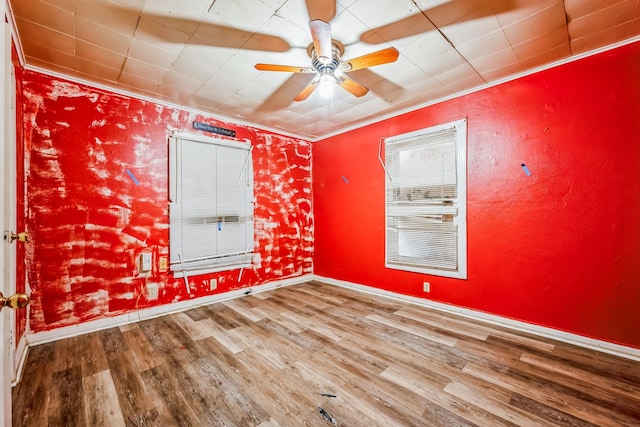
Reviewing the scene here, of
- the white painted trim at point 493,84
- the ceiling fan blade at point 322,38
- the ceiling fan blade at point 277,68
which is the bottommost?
the ceiling fan blade at point 277,68

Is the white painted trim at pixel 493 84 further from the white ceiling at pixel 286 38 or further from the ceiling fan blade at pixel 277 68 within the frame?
the ceiling fan blade at pixel 277 68

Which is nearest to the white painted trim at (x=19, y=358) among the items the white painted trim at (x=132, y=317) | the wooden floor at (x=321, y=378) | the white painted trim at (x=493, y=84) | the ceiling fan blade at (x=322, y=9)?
the wooden floor at (x=321, y=378)

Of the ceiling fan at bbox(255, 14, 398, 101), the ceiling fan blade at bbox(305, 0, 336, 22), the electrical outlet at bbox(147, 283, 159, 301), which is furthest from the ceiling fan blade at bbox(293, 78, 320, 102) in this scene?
the electrical outlet at bbox(147, 283, 159, 301)

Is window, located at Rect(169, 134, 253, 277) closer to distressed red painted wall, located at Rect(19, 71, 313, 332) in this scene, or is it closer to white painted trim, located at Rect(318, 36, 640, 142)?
distressed red painted wall, located at Rect(19, 71, 313, 332)

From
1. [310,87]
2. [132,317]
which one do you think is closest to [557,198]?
[310,87]

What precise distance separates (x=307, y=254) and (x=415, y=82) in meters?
3.14

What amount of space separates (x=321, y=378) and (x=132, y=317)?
7.47ft

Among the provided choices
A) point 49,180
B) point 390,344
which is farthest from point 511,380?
point 49,180

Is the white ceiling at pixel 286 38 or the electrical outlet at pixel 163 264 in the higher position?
the white ceiling at pixel 286 38

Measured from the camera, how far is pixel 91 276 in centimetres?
265

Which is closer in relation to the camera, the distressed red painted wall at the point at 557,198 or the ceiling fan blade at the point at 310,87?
the distressed red painted wall at the point at 557,198

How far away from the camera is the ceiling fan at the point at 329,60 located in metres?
1.71

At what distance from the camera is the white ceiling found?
177cm

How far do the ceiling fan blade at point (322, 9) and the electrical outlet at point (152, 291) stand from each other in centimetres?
313
